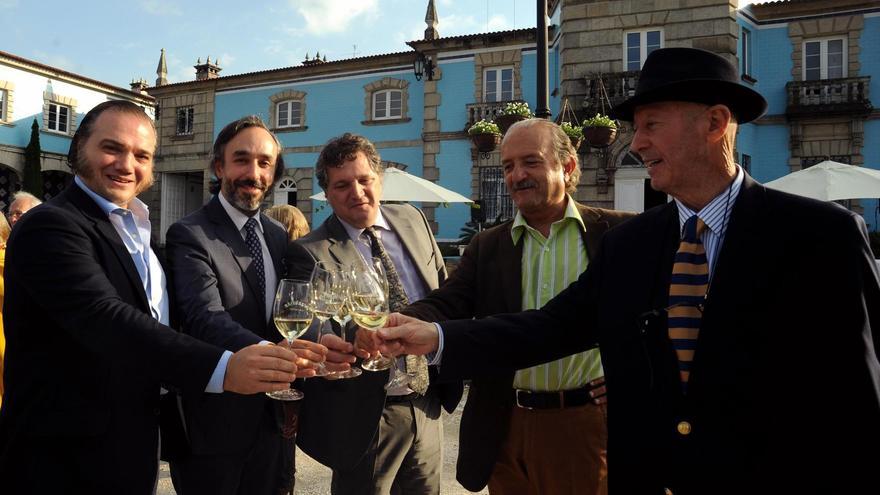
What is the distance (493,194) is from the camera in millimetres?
18219

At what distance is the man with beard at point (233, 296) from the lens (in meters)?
2.43

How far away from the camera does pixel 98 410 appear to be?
2.05 m

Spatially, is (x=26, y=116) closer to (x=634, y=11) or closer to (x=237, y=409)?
(x=634, y=11)

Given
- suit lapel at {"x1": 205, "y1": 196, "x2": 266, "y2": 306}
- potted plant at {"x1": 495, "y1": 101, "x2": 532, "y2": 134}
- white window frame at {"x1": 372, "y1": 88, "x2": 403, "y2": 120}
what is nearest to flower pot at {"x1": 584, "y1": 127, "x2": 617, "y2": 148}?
potted plant at {"x1": 495, "y1": 101, "x2": 532, "y2": 134}

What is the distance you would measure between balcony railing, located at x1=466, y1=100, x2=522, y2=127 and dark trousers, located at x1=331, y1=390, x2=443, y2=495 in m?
15.6

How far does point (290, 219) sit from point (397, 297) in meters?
2.55

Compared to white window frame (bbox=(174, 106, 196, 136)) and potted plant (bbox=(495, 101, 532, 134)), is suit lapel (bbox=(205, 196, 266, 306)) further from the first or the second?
white window frame (bbox=(174, 106, 196, 136))

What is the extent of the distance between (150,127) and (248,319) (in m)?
0.91

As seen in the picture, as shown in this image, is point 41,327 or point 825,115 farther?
point 825,115

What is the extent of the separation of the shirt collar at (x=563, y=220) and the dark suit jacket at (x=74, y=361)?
1.54 metres

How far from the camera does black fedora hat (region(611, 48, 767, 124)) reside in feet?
6.10

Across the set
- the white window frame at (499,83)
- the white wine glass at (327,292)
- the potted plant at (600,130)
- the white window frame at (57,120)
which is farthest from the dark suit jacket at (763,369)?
the white window frame at (57,120)

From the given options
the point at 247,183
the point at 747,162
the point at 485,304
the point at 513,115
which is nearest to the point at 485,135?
the point at 513,115

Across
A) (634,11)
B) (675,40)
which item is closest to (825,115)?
(675,40)
